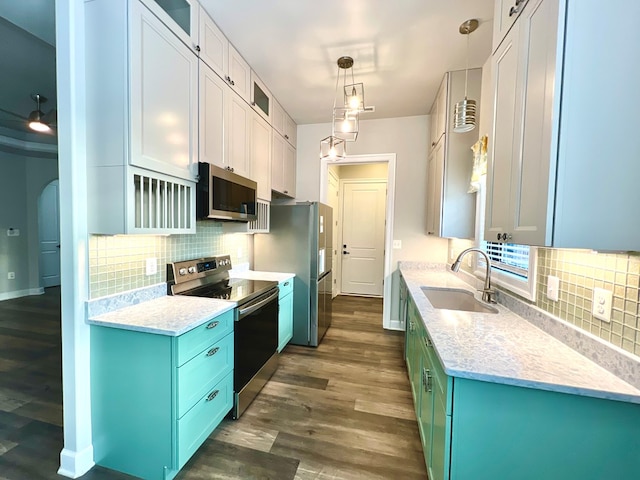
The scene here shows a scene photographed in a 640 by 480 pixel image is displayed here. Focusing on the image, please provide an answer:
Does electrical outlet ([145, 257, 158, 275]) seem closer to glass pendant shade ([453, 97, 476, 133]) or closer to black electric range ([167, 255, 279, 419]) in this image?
black electric range ([167, 255, 279, 419])

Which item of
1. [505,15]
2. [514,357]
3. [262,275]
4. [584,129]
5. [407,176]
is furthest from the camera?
[407,176]

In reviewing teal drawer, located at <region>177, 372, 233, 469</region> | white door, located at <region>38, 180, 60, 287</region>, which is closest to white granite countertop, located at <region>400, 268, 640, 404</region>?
teal drawer, located at <region>177, 372, 233, 469</region>

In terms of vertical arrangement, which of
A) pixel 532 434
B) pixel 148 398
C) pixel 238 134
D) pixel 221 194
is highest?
pixel 238 134

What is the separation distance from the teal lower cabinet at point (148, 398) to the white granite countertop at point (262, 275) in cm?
117

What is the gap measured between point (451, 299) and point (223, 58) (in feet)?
8.84

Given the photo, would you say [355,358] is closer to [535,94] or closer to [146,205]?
[146,205]

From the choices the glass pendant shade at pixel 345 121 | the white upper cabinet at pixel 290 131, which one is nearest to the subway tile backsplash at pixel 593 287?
the glass pendant shade at pixel 345 121

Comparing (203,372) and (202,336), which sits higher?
(202,336)

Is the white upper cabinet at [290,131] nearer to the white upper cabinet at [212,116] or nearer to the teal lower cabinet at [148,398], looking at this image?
the white upper cabinet at [212,116]

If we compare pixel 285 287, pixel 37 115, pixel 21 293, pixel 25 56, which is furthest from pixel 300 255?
pixel 21 293

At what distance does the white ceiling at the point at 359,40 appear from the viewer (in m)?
1.77

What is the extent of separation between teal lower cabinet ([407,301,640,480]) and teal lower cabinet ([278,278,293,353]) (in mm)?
1806

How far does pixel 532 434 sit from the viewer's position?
933 millimetres

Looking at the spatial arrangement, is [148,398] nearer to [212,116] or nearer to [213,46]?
[212,116]
